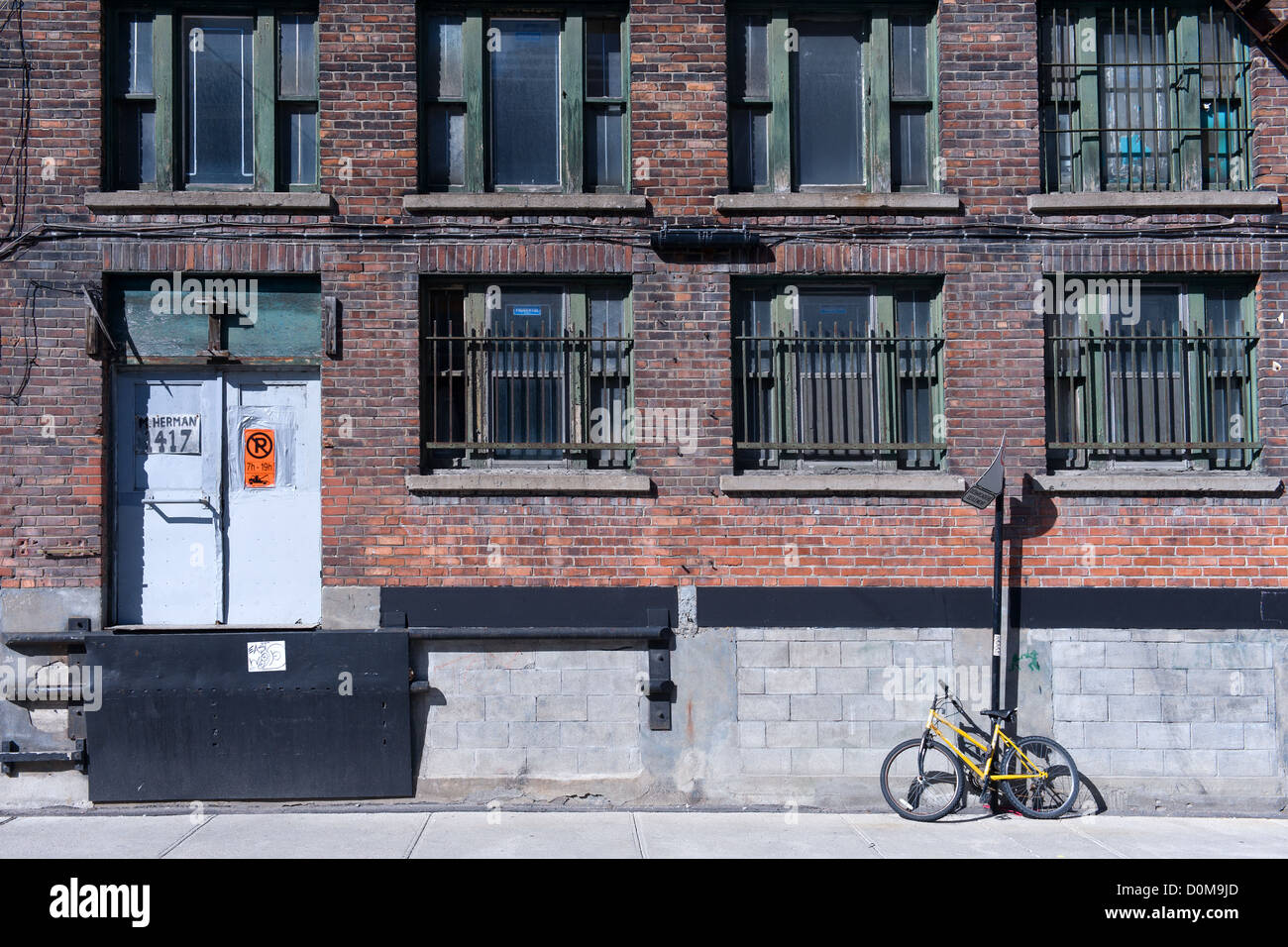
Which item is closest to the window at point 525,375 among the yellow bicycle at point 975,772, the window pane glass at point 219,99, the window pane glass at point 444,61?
the window pane glass at point 444,61

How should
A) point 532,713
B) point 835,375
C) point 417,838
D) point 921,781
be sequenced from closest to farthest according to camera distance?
point 417,838, point 921,781, point 532,713, point 835,375

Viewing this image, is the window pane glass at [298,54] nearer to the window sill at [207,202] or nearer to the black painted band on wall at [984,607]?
the window sill at [207,202]

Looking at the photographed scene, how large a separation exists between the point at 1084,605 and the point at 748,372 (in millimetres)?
3538

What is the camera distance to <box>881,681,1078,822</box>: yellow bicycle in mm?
8422

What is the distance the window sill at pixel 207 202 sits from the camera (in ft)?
28.8

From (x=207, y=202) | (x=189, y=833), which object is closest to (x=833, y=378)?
(x=207, y=202)

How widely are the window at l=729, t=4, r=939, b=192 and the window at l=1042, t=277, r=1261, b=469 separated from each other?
6.34 ft

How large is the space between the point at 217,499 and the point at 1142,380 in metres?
8.23

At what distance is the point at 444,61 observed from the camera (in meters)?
9.24

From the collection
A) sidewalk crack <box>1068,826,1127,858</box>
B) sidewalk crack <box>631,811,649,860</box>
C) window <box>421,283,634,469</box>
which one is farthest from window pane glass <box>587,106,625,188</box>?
sidewalk crack <box>1068,826,1127,858</box>

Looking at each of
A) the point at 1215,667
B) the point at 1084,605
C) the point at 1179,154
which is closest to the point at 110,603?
the point at 1084,605

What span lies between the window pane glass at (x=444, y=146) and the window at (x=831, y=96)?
95.8 inches

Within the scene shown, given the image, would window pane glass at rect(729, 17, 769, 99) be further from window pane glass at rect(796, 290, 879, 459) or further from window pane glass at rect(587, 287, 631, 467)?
window pane glass at rect(587, 287, 631, 467)

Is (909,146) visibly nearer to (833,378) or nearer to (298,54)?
(833,378)
